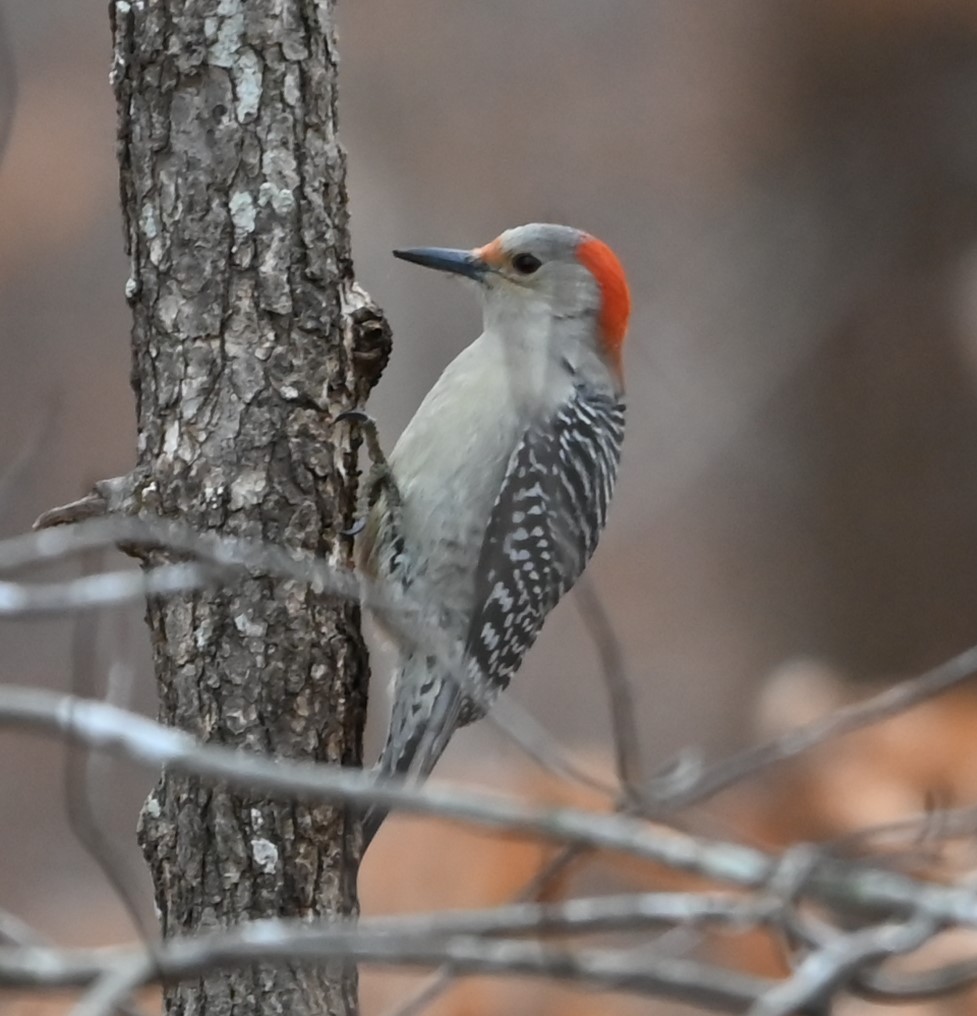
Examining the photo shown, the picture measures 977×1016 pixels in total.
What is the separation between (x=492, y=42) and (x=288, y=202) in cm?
539

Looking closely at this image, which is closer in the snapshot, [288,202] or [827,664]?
[288,202]

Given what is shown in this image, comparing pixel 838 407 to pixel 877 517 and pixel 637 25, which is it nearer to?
pixel 877 517

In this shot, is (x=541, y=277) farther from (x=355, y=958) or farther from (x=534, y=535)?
(x=355, y=958)

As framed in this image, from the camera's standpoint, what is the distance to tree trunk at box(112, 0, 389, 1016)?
8.60 feet

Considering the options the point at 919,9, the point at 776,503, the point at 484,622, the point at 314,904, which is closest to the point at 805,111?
the point at 919,9

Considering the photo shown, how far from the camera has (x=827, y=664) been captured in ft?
26.7

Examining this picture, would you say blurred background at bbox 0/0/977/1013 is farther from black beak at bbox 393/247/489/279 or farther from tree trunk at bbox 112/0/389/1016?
tree trunk at bbox 112/0/389/1016

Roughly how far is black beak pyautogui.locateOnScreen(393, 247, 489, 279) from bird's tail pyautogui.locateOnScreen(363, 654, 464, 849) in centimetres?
97

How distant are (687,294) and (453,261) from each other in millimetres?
4522

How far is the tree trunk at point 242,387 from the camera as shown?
2.62 metres

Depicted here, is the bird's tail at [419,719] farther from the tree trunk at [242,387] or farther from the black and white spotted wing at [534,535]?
the tree trunk at [242,387]

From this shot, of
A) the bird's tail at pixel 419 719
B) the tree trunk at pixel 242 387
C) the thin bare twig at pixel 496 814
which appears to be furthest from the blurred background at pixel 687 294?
the thin bare twig at pixel 496 814

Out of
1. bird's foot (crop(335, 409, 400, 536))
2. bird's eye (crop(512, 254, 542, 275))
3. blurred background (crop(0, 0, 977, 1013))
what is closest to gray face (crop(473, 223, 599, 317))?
bird's eye (crop(512, 254, 542, 275))

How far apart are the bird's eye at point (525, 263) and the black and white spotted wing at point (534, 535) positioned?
1.05 ft
